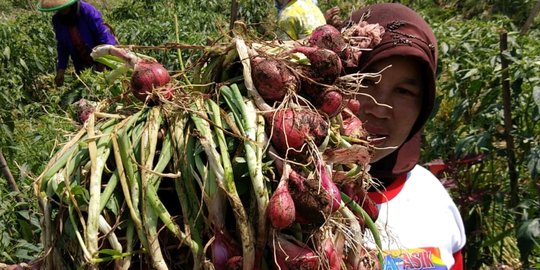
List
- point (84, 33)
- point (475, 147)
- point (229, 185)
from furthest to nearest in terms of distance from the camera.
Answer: point (84, 33), point (475, 147), point (229, 185)

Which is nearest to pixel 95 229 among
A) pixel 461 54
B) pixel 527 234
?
pixel 527 234

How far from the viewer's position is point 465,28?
3.24 meters

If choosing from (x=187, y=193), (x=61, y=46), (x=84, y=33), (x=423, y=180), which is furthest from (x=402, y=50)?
(x=61, y=46)

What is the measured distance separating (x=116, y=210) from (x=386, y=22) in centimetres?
86

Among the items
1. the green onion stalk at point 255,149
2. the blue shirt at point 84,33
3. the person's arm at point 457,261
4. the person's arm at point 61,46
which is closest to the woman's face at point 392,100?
the person's arm at point 457,261

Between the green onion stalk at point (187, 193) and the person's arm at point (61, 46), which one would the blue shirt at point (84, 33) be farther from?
the green onion stalk at point (187, 193)

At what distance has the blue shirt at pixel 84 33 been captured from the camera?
483cm

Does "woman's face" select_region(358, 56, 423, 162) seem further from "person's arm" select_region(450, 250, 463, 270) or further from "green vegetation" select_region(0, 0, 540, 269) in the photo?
"green vegetation" select_region(0, 0, 540, 269)

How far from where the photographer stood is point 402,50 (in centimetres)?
141

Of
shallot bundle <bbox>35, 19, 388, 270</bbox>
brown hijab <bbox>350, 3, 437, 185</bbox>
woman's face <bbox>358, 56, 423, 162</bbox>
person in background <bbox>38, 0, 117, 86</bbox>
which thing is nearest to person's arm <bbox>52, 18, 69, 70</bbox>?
person in background <bbox>38, 0, 117, 86</bbox>

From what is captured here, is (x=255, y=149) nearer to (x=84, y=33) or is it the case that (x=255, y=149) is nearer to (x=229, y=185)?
(x=229, y=185)

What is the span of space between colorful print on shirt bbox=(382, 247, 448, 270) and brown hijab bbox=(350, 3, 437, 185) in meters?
0.20

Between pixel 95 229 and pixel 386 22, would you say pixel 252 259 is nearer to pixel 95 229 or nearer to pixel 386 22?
pixel 95 229

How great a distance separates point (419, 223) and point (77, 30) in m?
4.07
